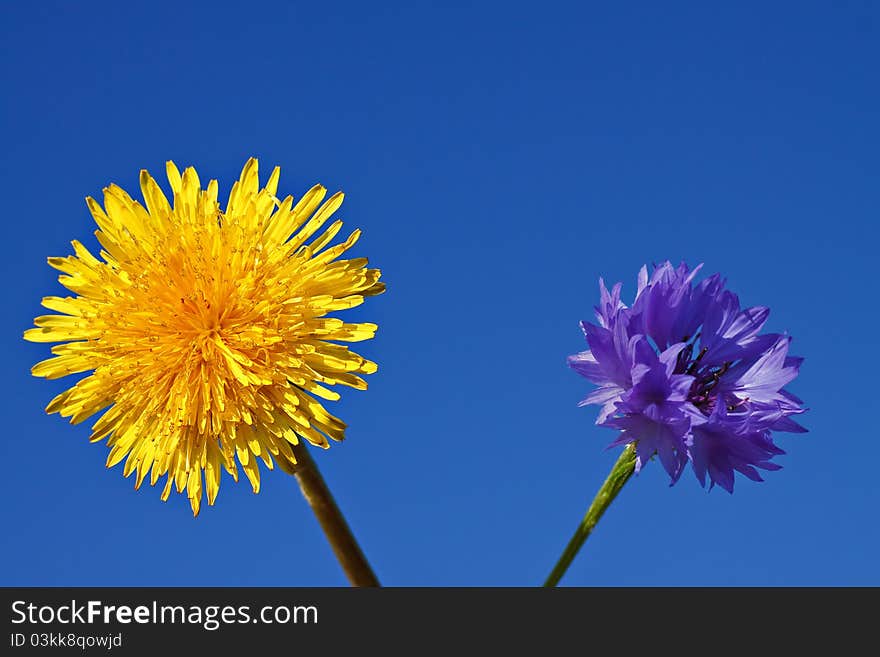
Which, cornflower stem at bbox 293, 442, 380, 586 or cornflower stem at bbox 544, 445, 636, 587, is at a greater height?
cornflower stem at bbox 293, 442, 380, 586

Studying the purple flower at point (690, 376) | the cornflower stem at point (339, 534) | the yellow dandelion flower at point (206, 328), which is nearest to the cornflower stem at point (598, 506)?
the purple flower at point (690, 376)

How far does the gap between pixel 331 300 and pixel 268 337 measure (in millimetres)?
A: 181

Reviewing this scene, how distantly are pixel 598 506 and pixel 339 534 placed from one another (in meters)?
0.56

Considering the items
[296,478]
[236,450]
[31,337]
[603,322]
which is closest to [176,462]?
[236,450]

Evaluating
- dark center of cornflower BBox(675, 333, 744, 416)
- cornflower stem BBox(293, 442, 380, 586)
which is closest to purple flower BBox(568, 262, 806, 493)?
dark center of cornflower BBox(675, 333, 744, 416)

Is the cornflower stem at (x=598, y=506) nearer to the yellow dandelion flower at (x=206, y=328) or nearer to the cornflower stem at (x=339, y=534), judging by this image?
the cornflower stem at (x=339, y=534)

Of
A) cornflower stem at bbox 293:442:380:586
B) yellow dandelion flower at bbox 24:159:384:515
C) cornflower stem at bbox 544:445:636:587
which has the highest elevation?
yellow dandelion flower at bbox 24:159:384:515

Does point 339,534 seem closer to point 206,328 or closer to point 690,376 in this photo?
point 206,328

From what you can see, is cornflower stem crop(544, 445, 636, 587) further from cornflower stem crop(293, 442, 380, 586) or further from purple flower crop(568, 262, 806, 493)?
cornflower stem crop(293, 442, 380, 586)

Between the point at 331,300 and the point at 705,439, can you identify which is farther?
the point at 331,300

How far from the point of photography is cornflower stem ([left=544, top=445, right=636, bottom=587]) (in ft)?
6.70

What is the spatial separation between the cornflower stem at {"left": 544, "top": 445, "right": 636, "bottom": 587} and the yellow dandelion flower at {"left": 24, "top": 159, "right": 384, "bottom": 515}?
616 millimetres

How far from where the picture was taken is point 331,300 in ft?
7.91

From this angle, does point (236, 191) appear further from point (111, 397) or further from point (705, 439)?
point (705, 439)
